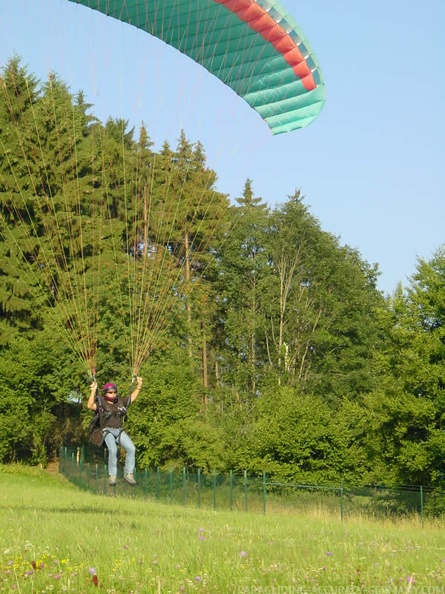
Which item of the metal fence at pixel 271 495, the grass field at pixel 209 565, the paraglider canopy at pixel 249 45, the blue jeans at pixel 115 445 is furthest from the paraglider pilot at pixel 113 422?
the metal fence at pixel 271 495

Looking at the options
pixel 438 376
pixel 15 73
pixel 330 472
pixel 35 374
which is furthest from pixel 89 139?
pixel 438 376

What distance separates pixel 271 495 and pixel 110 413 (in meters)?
13.2

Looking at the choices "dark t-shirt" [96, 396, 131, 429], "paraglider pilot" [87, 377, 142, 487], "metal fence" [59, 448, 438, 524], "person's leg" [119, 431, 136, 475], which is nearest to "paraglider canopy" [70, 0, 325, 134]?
"paraglider pilot" [87, 377, 142, 487]

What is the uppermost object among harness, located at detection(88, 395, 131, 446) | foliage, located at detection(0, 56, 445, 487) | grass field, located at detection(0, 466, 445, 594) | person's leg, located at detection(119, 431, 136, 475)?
foliage, located at detection(0, 56, 445, 487)

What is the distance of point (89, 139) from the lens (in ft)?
148

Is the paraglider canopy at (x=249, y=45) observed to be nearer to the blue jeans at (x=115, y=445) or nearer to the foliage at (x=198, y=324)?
the foliage at (x=198, y=324)

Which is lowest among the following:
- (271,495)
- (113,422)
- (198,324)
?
(271,495)

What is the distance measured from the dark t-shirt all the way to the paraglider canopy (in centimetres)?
658

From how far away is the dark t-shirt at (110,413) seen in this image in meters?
11.6

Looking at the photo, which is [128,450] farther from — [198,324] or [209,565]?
[198,324]

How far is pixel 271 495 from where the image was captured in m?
24.0

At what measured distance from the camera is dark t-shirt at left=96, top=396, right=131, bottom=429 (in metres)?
11.6

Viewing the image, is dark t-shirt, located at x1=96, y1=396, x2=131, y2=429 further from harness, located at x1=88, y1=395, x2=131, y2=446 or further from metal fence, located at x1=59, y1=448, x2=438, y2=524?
metal fence, located at x1=59, y1=448, x2=438, y2=524

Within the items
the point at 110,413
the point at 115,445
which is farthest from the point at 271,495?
the point at 110,413
